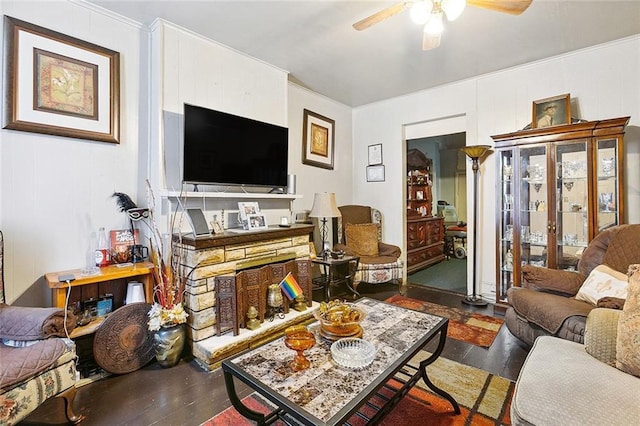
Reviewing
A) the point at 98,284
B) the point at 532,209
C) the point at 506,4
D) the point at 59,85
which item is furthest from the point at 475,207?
the point at 59,85

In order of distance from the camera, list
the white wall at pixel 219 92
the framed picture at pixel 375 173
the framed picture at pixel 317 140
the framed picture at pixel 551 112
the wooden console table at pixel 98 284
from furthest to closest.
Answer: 1. the framed picture at pixel 375 173
2. the framed picture at pixel 317 140
3. the framed picture at pixel 551 112
4. the white wall at pixel 219 92
5. the wooden console table at pixel 98 284

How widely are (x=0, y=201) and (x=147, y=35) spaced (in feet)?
5.48

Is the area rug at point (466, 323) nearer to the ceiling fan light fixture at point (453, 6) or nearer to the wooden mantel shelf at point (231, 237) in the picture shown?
the wooden mantel shelf at point (231, 237)

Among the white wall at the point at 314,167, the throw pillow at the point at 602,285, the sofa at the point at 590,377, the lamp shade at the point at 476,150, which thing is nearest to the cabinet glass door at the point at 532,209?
the lamp shade at the point at 476,150

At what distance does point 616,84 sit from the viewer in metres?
2.88

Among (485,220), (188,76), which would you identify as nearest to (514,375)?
(485,220)

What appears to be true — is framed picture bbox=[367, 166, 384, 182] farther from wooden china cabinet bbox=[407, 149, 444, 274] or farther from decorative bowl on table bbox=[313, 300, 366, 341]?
decorative bowl on table bbox=[313, 300, 366, 341]

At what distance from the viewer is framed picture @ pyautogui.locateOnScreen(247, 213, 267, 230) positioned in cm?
Answer: 282

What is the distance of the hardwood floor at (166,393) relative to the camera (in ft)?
5.46

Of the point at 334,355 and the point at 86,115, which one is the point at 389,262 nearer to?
the point at 334,355

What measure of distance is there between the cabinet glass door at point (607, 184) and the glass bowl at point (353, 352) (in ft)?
9.00

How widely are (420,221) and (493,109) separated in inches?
86.1

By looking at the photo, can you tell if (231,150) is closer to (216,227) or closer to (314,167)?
(216,227)

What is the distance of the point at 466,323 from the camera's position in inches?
116
